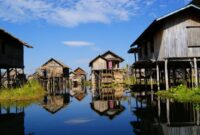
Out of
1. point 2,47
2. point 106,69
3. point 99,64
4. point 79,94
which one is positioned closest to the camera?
point 2,47

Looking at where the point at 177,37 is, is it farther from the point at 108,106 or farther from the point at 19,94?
the point at 19,94

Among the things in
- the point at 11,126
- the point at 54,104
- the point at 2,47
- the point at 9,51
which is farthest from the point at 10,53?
the point at 11,126

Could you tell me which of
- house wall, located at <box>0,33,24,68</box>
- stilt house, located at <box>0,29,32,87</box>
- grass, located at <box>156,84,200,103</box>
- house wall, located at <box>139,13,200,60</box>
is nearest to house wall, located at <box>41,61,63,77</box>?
house wall, located at <box>0,33,24,68</box>

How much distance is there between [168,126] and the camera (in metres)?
11.7

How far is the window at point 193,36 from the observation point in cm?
2498

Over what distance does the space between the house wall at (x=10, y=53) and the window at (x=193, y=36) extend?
15.0 meters

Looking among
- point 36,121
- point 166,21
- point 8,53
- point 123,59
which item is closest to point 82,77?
point 123,59

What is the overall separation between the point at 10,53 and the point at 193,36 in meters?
16.7

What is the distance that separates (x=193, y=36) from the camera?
2506 centimetres

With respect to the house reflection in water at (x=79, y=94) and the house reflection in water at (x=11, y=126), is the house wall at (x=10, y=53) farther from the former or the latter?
the house reflection in water at (x=11, y=126)

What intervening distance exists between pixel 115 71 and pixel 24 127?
→ 148ft

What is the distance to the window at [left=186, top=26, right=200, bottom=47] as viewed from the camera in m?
25.0

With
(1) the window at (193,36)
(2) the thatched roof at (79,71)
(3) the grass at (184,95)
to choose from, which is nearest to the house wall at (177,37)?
(1) the window at (193,36)

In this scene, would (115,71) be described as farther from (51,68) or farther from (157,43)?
(157,43)
